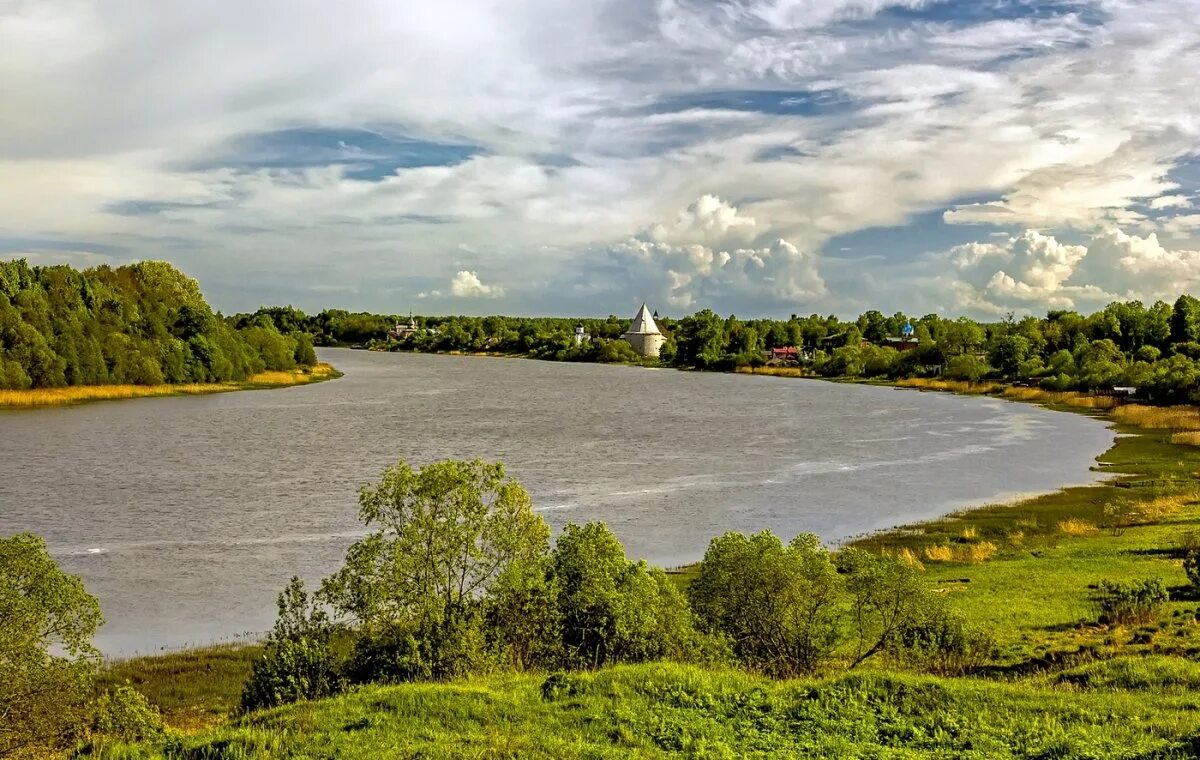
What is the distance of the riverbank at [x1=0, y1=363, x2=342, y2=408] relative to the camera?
84.8 m

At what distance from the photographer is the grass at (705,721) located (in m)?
11.8

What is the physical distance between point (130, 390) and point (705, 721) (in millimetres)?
98662

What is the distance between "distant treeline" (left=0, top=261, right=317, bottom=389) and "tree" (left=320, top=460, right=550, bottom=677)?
86515 mm

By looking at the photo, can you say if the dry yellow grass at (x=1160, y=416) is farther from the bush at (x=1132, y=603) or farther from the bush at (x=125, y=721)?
the bush at (x=125, y=721)

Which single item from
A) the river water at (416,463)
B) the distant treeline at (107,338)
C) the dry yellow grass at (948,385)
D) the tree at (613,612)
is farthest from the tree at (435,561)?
the dry yellow grass at (948,385)

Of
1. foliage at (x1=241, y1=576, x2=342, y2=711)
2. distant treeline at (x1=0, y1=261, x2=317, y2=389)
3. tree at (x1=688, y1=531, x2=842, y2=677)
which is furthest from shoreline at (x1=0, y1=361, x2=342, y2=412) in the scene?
tree at (x1=688, y1=531, x2=842, y2=677)

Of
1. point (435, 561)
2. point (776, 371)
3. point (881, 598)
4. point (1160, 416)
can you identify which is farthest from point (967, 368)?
point (435, 561)

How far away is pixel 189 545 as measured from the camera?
32.0 m

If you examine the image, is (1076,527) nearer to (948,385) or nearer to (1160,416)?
(1160,416)

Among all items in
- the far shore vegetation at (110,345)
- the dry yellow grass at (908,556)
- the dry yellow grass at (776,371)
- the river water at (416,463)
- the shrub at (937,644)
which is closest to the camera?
the shrub at (937,644)

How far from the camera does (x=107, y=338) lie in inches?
3880

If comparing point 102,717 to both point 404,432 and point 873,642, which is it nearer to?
point 873,642

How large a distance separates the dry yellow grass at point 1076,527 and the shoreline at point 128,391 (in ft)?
276

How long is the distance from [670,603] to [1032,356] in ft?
405
